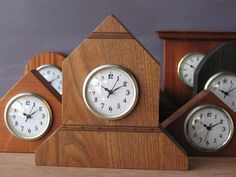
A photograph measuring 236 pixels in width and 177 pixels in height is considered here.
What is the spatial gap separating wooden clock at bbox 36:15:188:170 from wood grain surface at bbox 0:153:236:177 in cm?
2

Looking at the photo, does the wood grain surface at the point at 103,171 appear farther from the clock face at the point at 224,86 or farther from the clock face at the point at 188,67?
the clock face at the point at 188,67

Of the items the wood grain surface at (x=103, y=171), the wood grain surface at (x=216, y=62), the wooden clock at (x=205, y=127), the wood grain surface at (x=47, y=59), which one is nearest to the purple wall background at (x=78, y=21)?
the wood grain surface at (x=47, y=59)

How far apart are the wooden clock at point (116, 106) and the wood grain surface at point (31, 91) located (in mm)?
90

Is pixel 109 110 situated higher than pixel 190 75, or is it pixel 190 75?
pixel 190 75

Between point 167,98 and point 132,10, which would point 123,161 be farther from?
point 132,10


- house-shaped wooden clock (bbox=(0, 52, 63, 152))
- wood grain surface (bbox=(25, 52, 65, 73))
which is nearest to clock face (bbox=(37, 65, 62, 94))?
wood grain surface (bbox=(25, 52, 65, 73))

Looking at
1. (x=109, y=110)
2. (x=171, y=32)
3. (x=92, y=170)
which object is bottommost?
(x=92, y=170)

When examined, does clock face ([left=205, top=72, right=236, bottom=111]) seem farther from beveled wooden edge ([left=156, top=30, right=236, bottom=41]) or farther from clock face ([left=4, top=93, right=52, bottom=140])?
clock face ([left=4, top=93, right=52, bottom=140])

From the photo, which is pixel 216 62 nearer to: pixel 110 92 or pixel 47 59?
pixel 110 92

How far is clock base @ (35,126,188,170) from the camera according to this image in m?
0.67

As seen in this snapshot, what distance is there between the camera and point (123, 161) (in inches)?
26.7

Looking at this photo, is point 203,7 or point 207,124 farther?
point 203,7

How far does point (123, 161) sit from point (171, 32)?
1.31 feet

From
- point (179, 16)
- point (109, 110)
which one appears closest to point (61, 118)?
point (109, 110)
